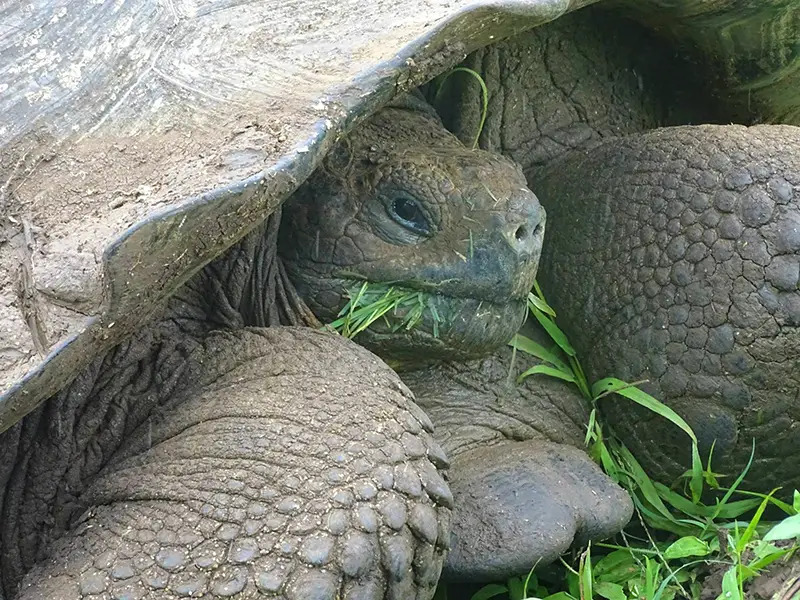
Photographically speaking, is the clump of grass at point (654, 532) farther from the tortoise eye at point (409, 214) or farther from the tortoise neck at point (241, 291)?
the tortoise neck at point (241, 291)

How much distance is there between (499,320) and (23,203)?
0.94 m

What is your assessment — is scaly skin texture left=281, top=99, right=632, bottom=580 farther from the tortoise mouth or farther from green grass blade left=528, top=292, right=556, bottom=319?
green grass blade left=528, top=292, right=556, bottom=319

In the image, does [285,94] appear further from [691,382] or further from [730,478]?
[730,478]

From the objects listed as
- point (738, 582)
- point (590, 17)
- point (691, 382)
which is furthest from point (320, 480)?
point (590, 17)

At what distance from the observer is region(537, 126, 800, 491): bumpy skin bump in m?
2.08

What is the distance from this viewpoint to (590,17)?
2561mm

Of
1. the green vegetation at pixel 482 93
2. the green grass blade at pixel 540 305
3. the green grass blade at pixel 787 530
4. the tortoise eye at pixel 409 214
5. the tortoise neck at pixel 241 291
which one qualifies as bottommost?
the green grass blade at pixel 540 305

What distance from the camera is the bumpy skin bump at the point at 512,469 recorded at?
1826 millimetres

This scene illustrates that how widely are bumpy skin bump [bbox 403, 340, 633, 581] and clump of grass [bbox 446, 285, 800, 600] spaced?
0.05 metres

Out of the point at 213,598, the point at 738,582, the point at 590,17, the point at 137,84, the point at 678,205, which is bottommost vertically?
the point at 738,582

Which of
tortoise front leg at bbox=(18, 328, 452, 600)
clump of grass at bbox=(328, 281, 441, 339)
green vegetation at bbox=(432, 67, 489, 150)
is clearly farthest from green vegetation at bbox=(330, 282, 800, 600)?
green vegetation at bbox=(432, 67, 489, 150)

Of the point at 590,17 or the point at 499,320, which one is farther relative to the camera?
the point at 590,17

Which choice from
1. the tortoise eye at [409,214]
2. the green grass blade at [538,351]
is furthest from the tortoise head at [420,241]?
the green grass blade at [538,351]

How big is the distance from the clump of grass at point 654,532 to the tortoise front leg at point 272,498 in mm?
469
